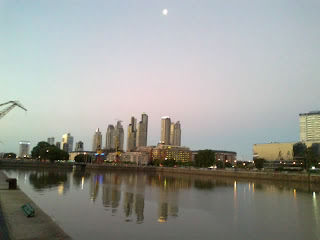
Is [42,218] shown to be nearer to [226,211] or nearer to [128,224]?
[128,224]

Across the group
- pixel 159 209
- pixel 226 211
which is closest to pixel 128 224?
pixel 159 209

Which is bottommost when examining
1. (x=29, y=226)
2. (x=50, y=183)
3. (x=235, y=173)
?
(x=50, y=183)

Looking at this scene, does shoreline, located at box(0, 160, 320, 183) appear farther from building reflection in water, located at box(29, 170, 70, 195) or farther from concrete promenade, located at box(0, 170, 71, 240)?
concrete promenade, located at box(0, 170, 71, 240)

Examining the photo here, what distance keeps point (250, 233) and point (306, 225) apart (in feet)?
29.8

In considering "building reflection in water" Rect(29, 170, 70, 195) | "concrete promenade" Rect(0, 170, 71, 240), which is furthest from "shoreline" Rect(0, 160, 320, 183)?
"concrete promenade" Rect(0, 170, 71, 240)

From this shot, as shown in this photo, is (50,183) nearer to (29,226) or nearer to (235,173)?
(29,226)

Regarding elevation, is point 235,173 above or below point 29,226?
below

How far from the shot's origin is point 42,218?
2595cm

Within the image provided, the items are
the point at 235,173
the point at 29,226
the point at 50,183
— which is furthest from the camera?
the point at 235,173

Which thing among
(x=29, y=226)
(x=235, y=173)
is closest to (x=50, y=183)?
(x=29, y=226)

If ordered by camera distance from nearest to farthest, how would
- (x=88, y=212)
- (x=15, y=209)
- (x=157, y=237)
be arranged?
(x=157, y=237)
(x=15, y=209)
(x=88, y=212)

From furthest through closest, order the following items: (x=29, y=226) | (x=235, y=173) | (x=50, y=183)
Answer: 1. (x=235, y=173)
2. (x=50, y=183)
3. (x=29, y=226)

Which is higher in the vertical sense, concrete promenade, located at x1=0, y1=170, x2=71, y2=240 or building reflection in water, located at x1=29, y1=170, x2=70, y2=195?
concrete promenade, located at x1=0, y1=170, x2=71, y2=240

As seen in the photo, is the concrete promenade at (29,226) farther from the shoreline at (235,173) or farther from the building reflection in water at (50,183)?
the shoreline at (235,173)
